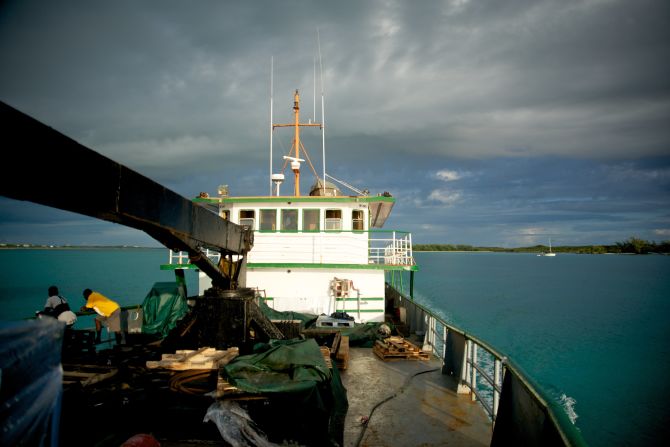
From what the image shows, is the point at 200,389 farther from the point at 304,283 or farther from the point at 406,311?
the point at 406,311

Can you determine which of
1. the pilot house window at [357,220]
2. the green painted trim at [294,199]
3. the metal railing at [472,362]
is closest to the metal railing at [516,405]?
the metal railing at [472,362]

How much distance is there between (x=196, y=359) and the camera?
6.23 m

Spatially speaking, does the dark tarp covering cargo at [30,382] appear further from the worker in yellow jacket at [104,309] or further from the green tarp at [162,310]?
the green tarp at [162,310]

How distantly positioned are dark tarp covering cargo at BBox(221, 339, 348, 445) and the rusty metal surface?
1969mm

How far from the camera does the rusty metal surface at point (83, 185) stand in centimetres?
248

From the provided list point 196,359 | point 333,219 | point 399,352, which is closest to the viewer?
point 196,359

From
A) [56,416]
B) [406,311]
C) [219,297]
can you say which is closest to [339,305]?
[406,311]

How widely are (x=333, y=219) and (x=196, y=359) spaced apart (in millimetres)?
10316

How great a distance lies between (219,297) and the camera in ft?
22.7

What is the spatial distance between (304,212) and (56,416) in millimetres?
13385

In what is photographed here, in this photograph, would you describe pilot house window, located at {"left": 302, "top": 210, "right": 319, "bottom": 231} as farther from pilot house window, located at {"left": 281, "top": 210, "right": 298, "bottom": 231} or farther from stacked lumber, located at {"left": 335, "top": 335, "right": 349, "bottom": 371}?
stacked lumber, located at {"left": 335, "top": 335, "right": 349, "bottom": 371}

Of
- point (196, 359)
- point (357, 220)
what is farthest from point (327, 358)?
point (357, 220)

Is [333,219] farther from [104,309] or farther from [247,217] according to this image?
[104,309]

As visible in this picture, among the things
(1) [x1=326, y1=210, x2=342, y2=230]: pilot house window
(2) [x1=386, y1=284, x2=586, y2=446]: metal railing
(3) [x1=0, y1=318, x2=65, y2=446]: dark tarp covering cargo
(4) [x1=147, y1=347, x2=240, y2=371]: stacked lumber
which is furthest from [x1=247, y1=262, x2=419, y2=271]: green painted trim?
(3) [x1=0, y1=318, x2=65, y2=446]: dark tarp covering cargo
